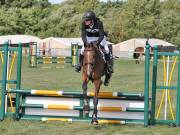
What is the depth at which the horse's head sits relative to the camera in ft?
34.0

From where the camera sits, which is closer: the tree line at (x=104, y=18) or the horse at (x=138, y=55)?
the horse at (x=138, y=55)

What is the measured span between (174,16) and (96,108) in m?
76.8

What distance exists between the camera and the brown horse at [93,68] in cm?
1037

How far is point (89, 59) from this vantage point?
33.9ft

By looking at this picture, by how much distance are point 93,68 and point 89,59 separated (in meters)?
0.28

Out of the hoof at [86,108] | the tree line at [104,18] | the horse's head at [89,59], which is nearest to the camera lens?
the horse's head at [89,59]

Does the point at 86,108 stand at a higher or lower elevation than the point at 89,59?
lower

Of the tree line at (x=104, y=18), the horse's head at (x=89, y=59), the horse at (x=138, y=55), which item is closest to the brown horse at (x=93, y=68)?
the horse's head at (x=89, y=59)

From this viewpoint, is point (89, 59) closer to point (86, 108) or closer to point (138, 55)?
point (86, 108)

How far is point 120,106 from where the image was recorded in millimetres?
11258

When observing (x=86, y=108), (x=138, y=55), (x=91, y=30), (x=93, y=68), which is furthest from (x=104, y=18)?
(x=93, y=68)

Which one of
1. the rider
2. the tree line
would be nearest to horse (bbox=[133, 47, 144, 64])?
the tree line

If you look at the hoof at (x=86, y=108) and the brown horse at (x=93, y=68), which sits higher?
the brown horse at (x=93, y=68)

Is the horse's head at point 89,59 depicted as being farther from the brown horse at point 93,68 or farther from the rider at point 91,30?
the rider at point 91,30
